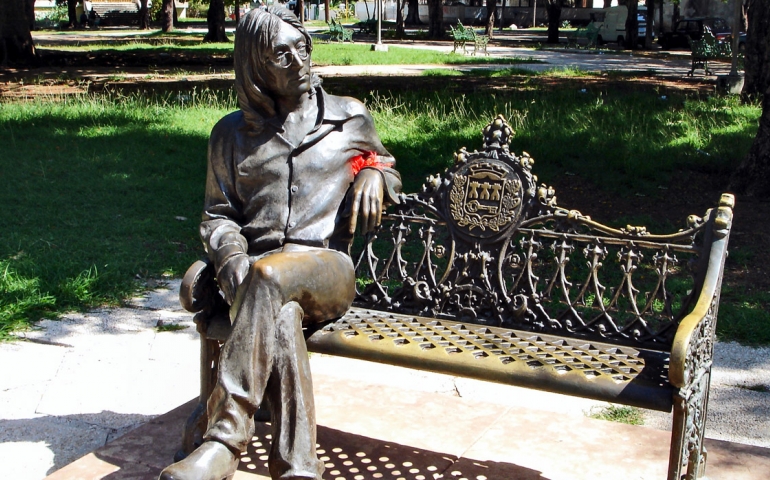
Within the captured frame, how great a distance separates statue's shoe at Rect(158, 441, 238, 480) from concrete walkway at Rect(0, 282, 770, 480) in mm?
804

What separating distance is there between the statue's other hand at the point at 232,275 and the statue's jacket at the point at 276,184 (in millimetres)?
185

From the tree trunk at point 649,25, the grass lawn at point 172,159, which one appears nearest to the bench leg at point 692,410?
the grass lawn at point 172,159

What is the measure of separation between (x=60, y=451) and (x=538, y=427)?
2143 mm

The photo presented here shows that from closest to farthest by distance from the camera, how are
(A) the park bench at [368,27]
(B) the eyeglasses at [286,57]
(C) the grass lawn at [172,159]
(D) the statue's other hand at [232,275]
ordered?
1. (D) the statue's other hand at [232,275]
2. (B) the eyeglasses at [286,57]
3. (C) the grass lawn at [172,159]
4. (A) the park bench at [368,27]

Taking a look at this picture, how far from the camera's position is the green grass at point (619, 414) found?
429cm

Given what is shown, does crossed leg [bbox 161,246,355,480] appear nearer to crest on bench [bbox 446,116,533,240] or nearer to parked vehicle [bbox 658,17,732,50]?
crest on bench [bbox 446,116,533,240]

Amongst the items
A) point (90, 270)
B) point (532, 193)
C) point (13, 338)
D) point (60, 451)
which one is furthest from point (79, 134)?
point (532, 193)

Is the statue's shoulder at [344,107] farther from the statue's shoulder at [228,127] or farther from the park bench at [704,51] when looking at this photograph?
the park bench at [704,51]

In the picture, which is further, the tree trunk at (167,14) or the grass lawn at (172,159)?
the tree trunk at (167,14)

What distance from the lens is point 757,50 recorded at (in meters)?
12.3

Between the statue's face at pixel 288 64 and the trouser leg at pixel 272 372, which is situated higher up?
the statue's face at pixel 288 64

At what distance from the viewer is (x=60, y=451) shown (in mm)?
3842

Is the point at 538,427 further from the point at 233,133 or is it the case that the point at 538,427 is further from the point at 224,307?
the point at 233,133

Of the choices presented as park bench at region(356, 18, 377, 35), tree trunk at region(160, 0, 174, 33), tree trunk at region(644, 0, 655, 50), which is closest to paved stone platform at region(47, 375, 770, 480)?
tree trunk at region(644, 0, 655, 50)
